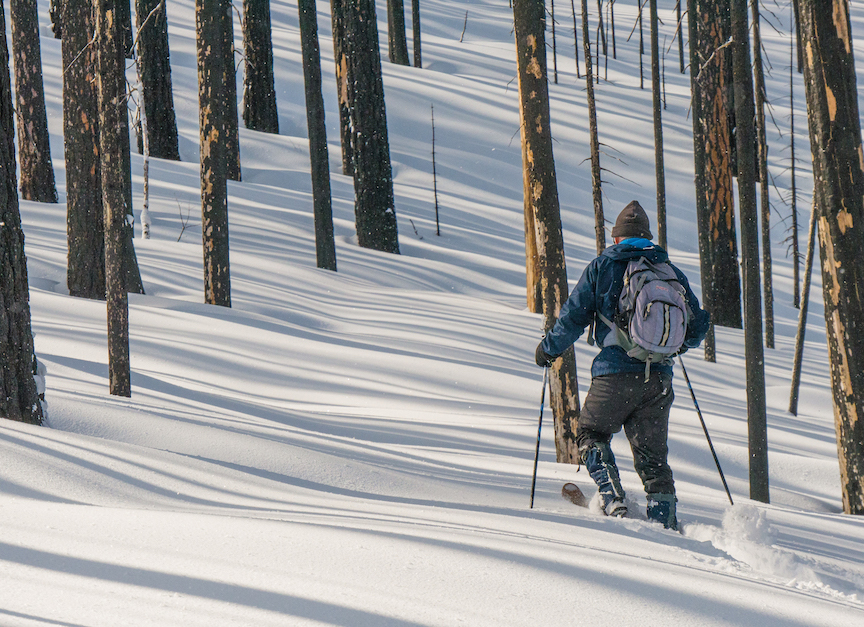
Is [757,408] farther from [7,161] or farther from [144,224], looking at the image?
[144,224]

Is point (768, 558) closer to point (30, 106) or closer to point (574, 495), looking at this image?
point (574, 495)

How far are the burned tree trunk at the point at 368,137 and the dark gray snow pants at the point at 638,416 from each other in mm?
10892

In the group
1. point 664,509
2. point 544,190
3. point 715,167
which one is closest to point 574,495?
point 664,509

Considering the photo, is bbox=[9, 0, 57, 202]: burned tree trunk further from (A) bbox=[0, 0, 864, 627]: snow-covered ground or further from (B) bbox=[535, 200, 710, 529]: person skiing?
(B) bbox=[535, 200, 710, 529]: person skiing

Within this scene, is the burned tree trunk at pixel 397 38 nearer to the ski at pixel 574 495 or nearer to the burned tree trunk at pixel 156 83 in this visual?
the burned tree trunk at pixel 156 83

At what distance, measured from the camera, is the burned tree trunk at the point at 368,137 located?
15336 millimetres

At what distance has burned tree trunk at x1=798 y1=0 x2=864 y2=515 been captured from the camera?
639 centimetres

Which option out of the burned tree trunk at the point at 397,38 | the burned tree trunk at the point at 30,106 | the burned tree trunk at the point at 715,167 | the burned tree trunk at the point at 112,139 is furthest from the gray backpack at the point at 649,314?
the burned tree trunk at the point at 397,38

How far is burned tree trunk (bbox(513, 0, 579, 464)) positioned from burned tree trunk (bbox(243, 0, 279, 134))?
1336 cm

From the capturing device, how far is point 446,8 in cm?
3750

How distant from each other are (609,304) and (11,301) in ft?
11.5

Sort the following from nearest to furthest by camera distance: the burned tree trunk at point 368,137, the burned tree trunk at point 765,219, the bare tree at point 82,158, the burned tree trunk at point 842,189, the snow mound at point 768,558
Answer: the snow mound at point 768,558
the burned tree trunk at point 842,189
the bare tree at point 82,158
the burned tree trunk at point 765,219
the burned tree trunk at point 368,137

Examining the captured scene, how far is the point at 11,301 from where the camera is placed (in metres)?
5.18

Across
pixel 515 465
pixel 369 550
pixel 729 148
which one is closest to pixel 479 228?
pixel 729 148
